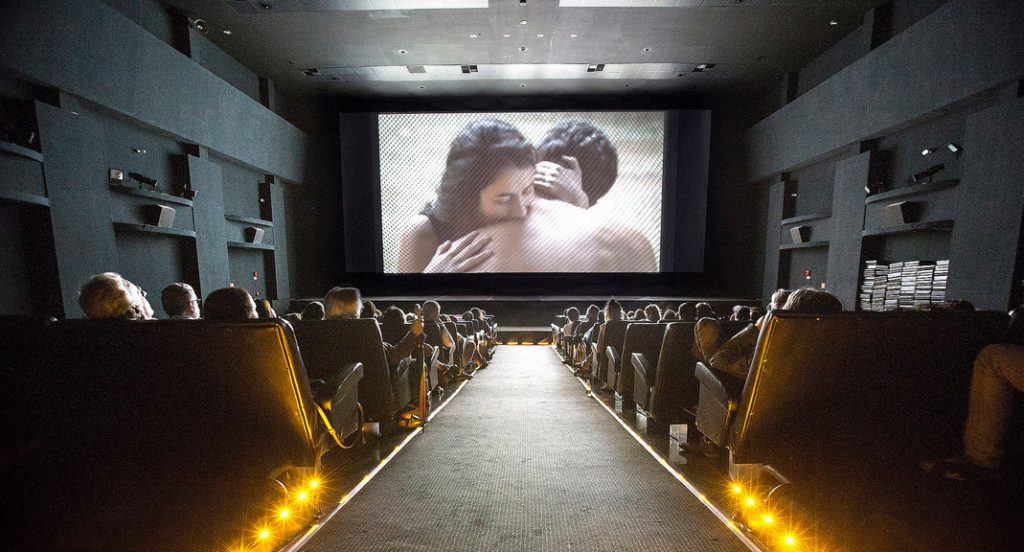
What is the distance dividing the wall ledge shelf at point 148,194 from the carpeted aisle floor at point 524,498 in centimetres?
539

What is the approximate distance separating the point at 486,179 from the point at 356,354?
7382 mm

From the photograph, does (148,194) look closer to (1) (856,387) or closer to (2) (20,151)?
(2) (20,151)

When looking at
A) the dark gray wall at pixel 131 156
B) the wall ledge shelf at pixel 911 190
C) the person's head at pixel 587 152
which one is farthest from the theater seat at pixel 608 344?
the person's head at pixel 587 152

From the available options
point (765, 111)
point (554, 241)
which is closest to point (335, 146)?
point (554, 241)

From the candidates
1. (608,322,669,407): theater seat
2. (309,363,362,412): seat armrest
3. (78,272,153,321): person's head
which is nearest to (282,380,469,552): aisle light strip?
(309,363,362,412): seat armrest

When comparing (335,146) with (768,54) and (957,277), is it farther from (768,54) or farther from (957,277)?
(957,277)

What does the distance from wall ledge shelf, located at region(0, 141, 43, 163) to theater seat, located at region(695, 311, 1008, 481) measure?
19.8 ft

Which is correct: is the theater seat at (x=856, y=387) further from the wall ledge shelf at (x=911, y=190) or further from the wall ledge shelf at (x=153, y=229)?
the wall ledge shelf at (x=153, y=229)

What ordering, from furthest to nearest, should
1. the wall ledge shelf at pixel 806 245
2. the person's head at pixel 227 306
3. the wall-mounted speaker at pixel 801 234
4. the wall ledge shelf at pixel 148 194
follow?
1. the wall-mounted speaker at pixel 801 234
2. the wall ledge shelf at pixel 806 245
3. the wall ledge shelf at pixel 148 194
4. the person's head at pixel 227 306

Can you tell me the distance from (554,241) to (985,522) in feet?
26.3

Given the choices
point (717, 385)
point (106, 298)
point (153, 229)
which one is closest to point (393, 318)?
point (106, 298)

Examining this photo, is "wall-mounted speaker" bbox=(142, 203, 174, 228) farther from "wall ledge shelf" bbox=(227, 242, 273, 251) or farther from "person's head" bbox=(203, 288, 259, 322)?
"person's head" bbox=(203, 288, 259, 322)

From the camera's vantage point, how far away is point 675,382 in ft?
7.44

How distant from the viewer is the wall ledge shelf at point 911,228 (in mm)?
4738
